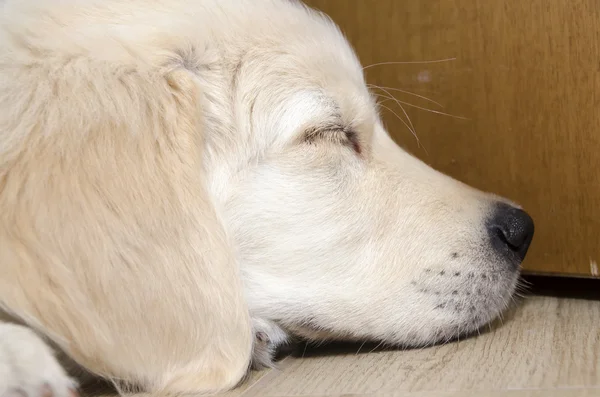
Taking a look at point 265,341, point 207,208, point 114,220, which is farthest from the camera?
point 265,341

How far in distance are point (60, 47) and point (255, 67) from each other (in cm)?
38

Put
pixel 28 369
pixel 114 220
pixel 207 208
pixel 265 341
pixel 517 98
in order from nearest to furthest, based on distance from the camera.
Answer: pixel 28 369
pixel 114 220
pixel 207 208
pixel 265 341
pixel 517 98

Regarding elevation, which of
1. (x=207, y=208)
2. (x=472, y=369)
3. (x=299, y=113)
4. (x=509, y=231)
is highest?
(x=299, y=113)

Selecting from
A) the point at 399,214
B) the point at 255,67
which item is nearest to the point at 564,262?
the point at 399,214

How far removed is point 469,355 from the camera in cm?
137

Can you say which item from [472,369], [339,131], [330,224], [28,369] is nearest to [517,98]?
[339,131]

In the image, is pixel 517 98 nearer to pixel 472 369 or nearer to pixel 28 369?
pixel 472 369

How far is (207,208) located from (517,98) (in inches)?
36.1

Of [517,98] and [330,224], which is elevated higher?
[517,98]

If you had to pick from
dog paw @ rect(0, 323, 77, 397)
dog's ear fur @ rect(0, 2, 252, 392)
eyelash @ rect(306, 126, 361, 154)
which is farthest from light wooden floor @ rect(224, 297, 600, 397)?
eyelash @ rect(306, 126, 361, 154)

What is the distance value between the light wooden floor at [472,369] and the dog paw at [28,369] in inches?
11.8

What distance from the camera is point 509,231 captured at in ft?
4.95

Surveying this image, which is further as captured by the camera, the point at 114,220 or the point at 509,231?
the point at 509,231

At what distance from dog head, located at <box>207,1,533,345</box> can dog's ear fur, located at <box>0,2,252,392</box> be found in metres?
0.11
